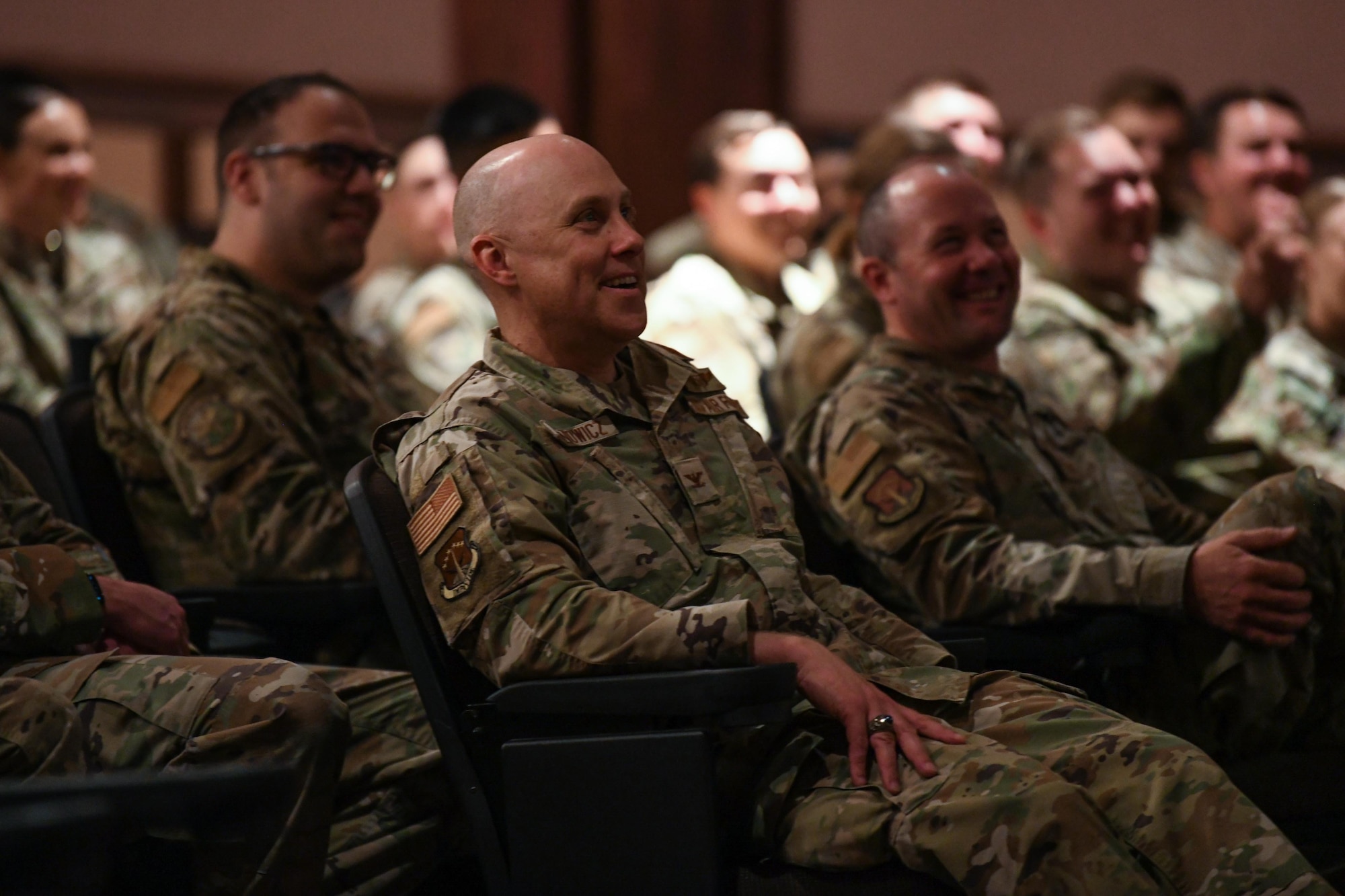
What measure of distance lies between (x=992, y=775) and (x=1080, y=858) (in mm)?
119

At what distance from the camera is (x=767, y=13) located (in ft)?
20.1

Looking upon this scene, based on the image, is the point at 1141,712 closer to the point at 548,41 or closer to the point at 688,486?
the point at 688,486

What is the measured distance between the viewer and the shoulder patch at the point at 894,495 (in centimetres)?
235

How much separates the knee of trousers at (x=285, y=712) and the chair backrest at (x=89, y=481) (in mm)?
644

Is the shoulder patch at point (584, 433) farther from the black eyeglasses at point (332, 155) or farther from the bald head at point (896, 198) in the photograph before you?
the black eyeglasses at point (332, 155)

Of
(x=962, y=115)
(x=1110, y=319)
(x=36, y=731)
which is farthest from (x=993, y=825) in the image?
(x=962, y=115)

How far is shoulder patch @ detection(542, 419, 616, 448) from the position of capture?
73.9 inches

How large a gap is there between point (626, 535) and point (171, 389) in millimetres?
947

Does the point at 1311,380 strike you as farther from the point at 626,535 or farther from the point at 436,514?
the point at 436,514

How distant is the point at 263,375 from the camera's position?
2.54 meters

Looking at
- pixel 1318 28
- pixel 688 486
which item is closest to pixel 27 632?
pixel 688 486

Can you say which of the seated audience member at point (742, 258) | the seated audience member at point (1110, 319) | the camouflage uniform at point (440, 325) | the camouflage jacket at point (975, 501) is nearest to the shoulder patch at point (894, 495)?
the camouflage jacket at point (975, 501)

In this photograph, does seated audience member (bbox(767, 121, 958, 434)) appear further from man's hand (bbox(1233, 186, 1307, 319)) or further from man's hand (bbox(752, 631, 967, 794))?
man's hand (bbox(752, 631, 967, 794))

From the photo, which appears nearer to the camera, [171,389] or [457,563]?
[457,563]
